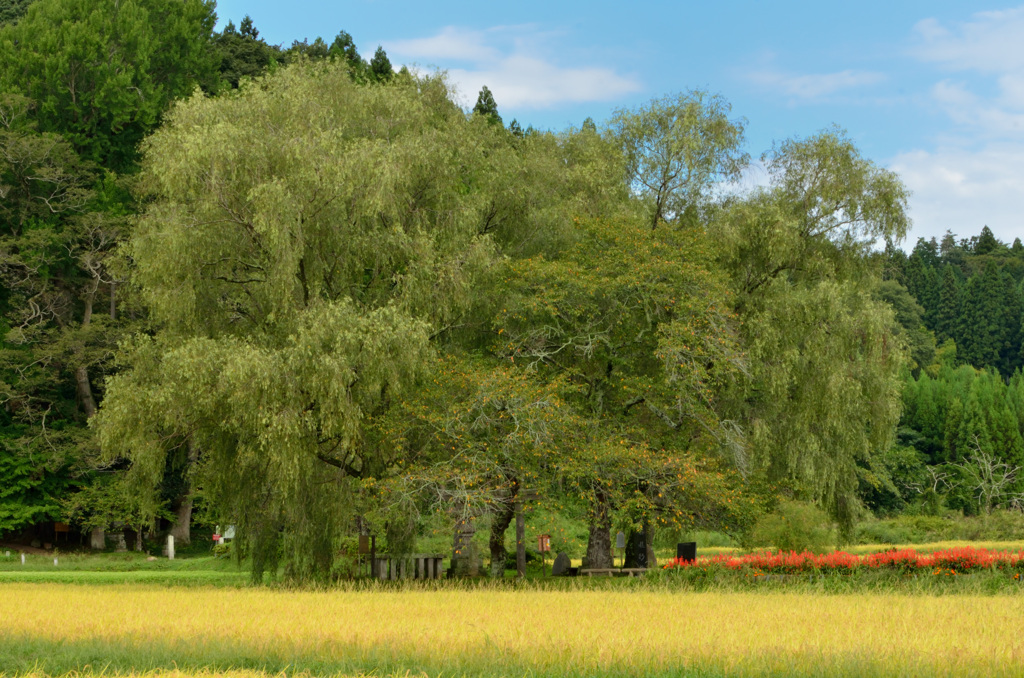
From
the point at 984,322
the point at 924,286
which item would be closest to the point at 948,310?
the point at 924,286

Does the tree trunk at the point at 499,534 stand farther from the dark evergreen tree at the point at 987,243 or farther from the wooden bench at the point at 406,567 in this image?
the dark evergreen tree at the point at 987,243

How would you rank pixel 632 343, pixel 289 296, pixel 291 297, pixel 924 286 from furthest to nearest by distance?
pixel 924 286, pixel 632 343, pixel 291 297, pixel 289 296

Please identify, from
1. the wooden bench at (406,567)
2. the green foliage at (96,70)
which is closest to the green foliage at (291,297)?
the wooden bench at (406,567)

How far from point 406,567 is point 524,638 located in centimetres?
1611

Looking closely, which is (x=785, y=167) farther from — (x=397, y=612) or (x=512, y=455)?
(x=397, y=612)

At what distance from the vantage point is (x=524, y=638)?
12.7 meters

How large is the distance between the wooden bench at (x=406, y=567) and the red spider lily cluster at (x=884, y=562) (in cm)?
841

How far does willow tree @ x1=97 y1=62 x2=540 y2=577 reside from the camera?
24.0 meters

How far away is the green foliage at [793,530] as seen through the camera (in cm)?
3014

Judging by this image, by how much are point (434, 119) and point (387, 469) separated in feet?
37.0

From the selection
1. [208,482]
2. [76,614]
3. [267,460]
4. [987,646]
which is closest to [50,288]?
[208,482]

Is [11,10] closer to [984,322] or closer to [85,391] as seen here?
[85,391]

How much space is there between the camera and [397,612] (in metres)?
16.4

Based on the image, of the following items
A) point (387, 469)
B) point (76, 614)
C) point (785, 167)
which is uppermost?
point (785, 167)
